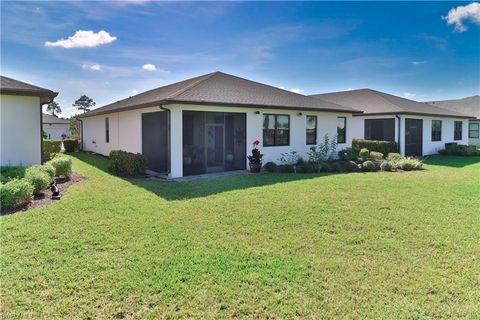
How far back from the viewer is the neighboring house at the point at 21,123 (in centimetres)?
1020

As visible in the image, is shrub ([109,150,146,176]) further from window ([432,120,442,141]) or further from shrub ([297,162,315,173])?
window ([432,120,442,141])

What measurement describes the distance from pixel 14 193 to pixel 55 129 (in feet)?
143

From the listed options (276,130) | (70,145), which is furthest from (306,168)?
(70,145)

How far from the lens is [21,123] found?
10516mm

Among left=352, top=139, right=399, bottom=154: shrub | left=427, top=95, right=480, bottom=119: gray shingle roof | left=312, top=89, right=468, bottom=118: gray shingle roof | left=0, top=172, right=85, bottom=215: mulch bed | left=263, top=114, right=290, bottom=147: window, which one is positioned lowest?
left=0, top=172, right=85, bottom=215: mulch bed

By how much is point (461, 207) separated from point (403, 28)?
37.1 feet

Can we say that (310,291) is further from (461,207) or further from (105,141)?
(105,141)

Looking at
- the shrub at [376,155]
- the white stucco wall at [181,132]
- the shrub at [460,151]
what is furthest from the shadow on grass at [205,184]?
the shrub at [460,151]

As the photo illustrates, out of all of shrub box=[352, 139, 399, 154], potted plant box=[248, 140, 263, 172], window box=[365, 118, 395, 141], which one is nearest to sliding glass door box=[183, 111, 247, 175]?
potted plant box=[248, 140, 263, 172]

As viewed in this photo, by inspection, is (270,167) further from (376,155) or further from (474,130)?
(474,130)

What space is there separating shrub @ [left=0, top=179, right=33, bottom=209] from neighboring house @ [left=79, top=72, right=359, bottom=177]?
496 centimetres

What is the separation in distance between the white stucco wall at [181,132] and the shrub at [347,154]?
70 cm

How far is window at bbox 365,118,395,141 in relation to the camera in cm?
2107

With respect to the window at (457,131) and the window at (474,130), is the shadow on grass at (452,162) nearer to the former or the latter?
the window at (457,131)
